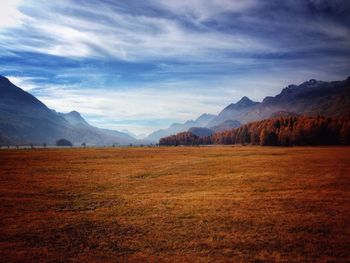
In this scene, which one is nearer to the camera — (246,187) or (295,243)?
(295,243)

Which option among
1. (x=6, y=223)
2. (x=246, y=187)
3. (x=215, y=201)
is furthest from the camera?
(x=246, y=187)

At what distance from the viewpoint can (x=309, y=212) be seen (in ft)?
80.3

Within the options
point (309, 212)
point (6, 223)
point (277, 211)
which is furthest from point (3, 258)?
point (309, 212)

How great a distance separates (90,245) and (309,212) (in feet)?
60.9

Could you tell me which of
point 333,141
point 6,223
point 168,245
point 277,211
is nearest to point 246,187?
point 277,211

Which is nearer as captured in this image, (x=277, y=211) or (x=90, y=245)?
(x=90, y=245)

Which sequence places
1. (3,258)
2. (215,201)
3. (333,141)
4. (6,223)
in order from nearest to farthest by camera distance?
(3,258) → (6,223) → (215,201) → (333,141)

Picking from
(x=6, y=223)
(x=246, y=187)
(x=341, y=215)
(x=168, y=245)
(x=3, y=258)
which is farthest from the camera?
(x=246, y=187)

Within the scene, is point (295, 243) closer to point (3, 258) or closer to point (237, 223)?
point (237, 223)

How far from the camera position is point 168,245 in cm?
1770

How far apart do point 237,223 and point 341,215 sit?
925cm

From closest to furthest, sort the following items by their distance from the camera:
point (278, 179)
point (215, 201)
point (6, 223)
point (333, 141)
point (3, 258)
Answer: point (3, 258), point (6, 223), point (215, 201), point (278, 179), point (333, 141)

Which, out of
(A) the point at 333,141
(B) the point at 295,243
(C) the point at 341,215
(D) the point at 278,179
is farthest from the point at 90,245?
(A) the point at 333,141

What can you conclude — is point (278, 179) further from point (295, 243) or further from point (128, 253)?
point (128, 253)
